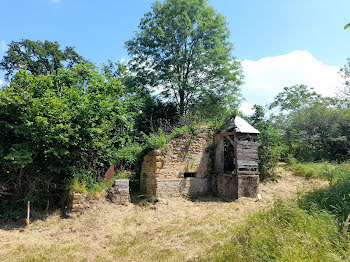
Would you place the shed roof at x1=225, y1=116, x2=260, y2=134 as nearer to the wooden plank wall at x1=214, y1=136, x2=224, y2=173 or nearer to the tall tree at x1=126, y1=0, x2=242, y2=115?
the wooden plank wall at x1=214, y1=136, x2=224, y2=173

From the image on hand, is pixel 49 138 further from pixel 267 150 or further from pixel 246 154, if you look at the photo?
pixel 267 150

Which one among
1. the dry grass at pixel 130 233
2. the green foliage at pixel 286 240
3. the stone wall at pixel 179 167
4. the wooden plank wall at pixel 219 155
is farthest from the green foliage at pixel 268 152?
the green foliage at pixel 286 240

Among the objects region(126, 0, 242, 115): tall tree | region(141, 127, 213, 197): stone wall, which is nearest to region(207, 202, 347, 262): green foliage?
region(141, 127, 213, 197): stone wall

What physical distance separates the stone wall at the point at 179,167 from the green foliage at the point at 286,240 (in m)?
4.59

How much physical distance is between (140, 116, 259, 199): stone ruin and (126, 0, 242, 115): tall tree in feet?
31.6

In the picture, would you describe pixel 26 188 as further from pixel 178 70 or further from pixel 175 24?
pixel 175 24

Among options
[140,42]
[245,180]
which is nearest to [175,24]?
[140,42]

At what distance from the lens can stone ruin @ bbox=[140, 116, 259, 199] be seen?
10.1 metres

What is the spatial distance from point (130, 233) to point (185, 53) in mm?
16590

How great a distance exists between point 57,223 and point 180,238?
3628 mm

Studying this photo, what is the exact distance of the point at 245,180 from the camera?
10.2m

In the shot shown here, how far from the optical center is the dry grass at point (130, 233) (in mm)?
5359

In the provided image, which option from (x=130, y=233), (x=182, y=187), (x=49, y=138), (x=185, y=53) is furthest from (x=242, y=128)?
(x=185, y=53)

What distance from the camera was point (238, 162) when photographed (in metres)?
10.3
